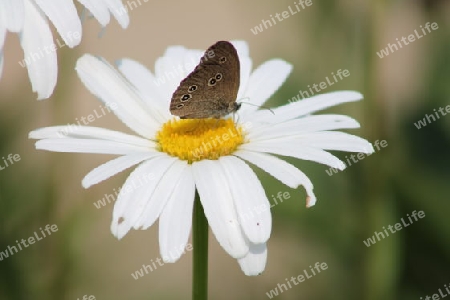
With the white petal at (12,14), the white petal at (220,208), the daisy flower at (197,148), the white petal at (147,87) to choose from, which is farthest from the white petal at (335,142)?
the white petal at (12,14)

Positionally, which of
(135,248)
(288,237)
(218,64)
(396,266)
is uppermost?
(218,64)

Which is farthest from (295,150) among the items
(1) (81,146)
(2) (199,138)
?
(1) (81,146)

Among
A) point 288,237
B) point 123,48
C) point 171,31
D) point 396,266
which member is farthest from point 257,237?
point 171,31

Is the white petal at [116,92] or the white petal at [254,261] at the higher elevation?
the white petal at [116,92]

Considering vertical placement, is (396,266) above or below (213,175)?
below

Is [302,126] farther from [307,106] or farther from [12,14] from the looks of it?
[12,14]

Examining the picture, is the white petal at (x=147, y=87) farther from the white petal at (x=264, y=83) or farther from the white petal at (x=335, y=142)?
the white petal at (x=335, y=142)

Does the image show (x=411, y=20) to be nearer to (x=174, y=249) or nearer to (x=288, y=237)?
(x=288, y=237)
